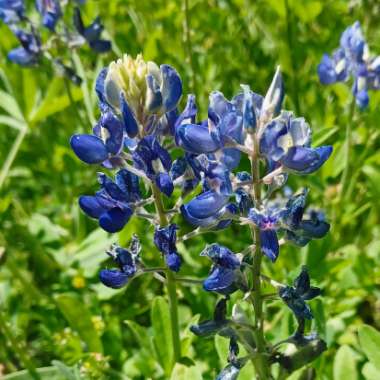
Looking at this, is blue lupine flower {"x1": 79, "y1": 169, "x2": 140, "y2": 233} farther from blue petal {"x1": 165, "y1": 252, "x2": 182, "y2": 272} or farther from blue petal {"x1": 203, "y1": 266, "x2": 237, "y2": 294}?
blue petal {"x1": 203, "y1": 266, "x2": 237, "y2": 294}

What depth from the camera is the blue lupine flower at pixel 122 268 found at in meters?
1.97

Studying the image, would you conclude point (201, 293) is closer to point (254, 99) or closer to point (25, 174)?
point (254, 99)

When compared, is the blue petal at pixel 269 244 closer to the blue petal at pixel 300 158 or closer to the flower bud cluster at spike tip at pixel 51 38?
the blue petal at pixel 300 158

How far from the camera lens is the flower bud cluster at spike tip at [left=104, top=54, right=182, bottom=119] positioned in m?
1.91

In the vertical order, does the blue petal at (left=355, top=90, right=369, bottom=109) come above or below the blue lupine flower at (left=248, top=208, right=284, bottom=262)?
above

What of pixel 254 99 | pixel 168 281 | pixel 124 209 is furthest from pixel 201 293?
pixel 254 99

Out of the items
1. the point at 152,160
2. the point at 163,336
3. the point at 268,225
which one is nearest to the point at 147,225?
the point at 163,336

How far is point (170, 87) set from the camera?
6.44 ft

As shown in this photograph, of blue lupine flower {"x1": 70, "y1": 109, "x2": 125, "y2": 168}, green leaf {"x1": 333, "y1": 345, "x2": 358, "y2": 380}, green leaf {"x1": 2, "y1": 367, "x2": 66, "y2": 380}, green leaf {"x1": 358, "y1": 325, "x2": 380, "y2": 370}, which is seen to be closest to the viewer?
blue lupine flower {"x1": 70, "y1": 109, "x2": 125, "y2": 168}

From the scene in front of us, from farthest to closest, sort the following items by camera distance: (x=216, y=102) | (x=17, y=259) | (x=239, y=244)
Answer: (x=17, y=259), (x=239, y=244), (x=216, y=102)

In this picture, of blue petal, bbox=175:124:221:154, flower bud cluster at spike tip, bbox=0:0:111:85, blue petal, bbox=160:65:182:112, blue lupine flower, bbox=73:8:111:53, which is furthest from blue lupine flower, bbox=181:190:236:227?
blue lupine flower, bbox=73:8:111:53

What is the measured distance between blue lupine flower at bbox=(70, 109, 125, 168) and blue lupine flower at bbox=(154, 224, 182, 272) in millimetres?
232

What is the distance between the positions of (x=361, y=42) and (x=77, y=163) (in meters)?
1.64

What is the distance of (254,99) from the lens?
5.95 feet
